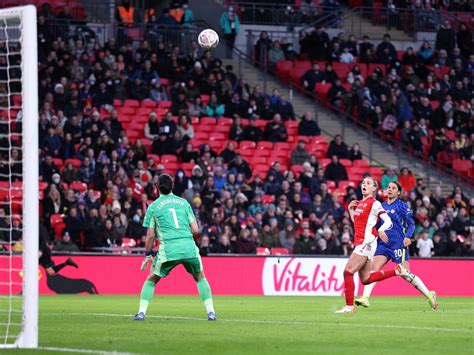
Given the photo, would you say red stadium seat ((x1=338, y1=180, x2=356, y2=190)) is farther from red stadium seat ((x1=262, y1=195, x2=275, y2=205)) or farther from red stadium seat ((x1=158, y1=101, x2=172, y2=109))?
red stadium seat ((x1=158, y1=101, x2=172, y2=109))

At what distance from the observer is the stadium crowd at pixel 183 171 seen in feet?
94.7

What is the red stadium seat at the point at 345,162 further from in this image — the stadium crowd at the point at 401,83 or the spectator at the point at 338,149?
the stadium crowd at the point at 401,83

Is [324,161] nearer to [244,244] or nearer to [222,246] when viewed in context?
Result: [244,244]

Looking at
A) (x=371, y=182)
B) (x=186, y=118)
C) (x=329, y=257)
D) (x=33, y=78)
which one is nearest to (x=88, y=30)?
(x=186, y=118)

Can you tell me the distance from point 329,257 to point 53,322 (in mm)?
13775

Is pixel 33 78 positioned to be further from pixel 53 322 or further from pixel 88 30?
pixel 88 30

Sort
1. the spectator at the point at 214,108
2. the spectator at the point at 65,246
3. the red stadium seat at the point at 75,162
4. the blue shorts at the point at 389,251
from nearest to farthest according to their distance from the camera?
the blue shorts at the point at 389,251
the spectator at the point at 65,246
the red stadium seat at the point at 75,162
the spectator at the point at 214,108

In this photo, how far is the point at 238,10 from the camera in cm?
3931

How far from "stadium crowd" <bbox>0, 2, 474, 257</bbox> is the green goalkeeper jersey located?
1061cm

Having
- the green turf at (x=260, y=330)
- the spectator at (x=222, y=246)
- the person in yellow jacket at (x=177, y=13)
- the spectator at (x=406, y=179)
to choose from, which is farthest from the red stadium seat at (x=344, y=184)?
the green turf at (x=260, y=330)

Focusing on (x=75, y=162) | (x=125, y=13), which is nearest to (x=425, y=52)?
(x=125, y=13)

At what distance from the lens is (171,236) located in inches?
605

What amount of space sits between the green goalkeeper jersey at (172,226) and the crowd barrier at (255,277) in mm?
11672

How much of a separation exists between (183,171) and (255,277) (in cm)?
433
